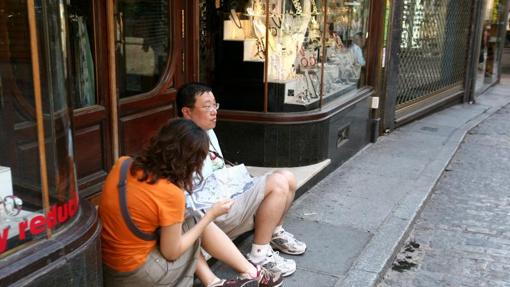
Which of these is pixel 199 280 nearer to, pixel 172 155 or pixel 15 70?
pixel 172 155

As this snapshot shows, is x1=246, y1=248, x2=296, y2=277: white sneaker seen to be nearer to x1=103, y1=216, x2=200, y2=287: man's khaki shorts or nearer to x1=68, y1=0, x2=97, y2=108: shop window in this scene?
x1=103, y1=216, x2=200, y2=287: man's khaki shorts

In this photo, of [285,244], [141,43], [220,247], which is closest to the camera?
[220,247]

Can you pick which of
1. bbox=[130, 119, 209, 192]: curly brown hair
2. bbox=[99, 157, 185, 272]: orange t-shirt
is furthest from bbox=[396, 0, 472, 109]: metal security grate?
bbox=[99, 157, 185, 272]: orange t-shirt

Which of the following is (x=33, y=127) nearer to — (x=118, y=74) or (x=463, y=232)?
(x=118, y=74)

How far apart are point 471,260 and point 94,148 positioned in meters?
2.84

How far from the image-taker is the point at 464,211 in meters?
5.09

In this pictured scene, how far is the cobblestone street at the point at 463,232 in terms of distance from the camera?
3826 mm

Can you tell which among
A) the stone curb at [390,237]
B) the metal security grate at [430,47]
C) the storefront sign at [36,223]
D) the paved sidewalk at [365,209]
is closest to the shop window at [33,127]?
the storefront sign at [36,223]

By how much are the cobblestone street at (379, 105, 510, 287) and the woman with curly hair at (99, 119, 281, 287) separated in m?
1.79

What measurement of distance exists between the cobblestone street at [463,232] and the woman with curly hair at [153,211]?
1.79m

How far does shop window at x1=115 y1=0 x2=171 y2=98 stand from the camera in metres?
3.82

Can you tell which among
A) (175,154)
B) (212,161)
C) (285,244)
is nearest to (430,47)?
(285,244)

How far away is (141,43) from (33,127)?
2.00 m

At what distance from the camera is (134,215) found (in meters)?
2.41
